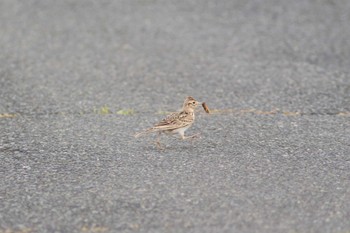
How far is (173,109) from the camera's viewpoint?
32.2 feet

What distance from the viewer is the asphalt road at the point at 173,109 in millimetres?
6383

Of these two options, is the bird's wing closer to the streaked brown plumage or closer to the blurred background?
the streaked brown plumage

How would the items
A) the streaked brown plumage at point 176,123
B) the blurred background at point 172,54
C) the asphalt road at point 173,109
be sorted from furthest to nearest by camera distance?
the blurred background at point 172,54 < the streaked brown plumage at point 176,123 < the asphalt road at point 173,109

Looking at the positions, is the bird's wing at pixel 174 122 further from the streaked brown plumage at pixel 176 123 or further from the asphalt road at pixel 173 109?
the asphalt road at pixel 173 109

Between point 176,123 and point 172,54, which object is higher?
point 172,54

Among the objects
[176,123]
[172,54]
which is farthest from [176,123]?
[172,54]

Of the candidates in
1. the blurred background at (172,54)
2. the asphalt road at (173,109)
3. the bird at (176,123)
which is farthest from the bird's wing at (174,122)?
the blurred background at (172,54)

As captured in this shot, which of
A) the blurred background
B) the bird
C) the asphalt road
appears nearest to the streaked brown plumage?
the bird

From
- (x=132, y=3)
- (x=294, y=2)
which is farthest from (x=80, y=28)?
(x=294, y=2)

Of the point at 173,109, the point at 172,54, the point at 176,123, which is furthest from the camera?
the point at 172,54

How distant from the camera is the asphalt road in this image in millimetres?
6383

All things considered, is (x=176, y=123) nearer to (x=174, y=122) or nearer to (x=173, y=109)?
(x=174, y=122)

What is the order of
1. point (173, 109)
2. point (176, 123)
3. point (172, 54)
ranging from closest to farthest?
1. point (176, 123)
2. point (173, 109)
3. point (172, 54)

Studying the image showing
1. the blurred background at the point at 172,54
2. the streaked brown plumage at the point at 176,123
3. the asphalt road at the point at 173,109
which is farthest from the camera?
the blurred background at the point at 172,54
